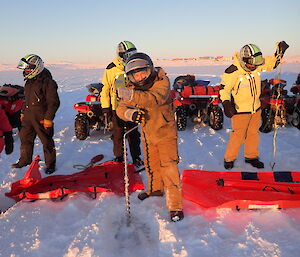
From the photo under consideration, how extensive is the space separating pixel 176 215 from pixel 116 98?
7.61 feet

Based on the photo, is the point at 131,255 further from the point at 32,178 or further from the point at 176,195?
the point at 32,178

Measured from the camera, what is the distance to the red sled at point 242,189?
299 centimetres

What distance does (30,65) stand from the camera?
413 cm

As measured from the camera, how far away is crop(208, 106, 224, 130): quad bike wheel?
6.90m

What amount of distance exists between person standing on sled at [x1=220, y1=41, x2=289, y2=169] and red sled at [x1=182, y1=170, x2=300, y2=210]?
2.57ft

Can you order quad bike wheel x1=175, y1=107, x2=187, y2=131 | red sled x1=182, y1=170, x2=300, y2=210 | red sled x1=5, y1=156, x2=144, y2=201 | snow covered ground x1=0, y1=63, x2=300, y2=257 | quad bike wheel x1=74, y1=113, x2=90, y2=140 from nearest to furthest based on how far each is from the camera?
snow covered ground x1=0, y1=63, x2=300, y2=257 < red sled x1=182, y1=170, x2=300, y2=210 < red sled x1=5, y1=156, x2=144, y2=201 < quad bike wheel x1=74, y1=113, x2=90, y2=140 < quad bike wheel x1=175, y1=107, x2=187, y2=131

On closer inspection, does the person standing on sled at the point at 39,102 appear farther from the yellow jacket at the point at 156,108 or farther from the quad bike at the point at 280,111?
the quad bike at the point at 280,111

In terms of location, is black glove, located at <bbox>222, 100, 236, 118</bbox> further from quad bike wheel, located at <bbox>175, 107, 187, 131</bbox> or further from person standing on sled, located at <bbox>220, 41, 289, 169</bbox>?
quad bike wheel, located at <bbox>175, 107, 187, 131</bbox>

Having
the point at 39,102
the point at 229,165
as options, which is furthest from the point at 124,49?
the point at 229,165

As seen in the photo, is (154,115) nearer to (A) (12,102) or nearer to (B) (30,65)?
(B) (30,65)

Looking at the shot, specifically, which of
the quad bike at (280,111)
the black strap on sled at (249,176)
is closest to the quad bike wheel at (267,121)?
the quad bike at (280,111)

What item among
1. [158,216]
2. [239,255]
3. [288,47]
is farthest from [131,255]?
[288,47]

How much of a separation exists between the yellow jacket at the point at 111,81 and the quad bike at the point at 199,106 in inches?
99.6

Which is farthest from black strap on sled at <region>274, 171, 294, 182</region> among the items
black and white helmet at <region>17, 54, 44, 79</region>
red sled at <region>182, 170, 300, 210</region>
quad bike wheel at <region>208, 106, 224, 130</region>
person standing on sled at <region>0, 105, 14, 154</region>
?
black and white helmet at <region>17, 54, 44, 79</region>
